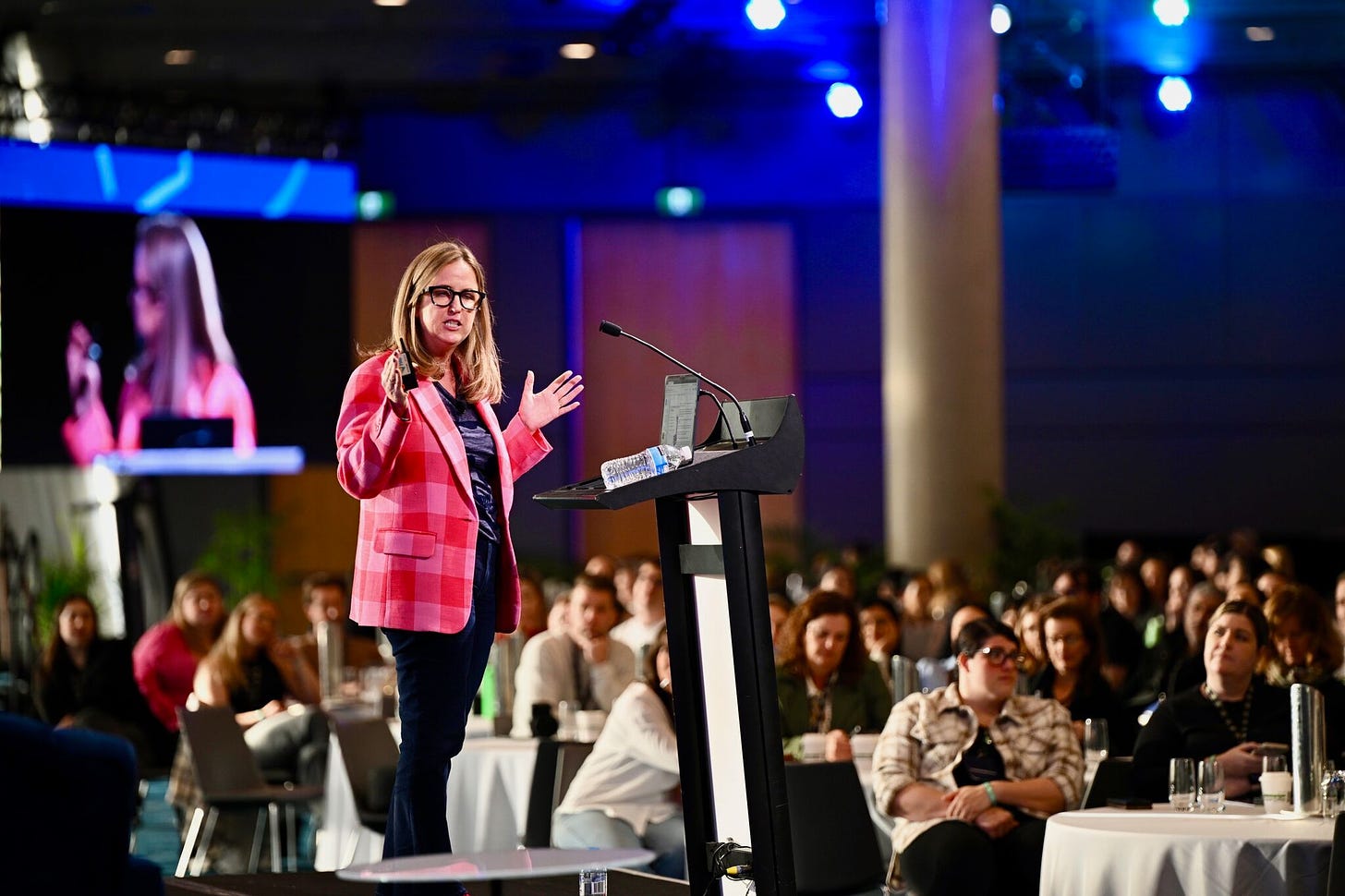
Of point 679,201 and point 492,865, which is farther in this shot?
point 679,201

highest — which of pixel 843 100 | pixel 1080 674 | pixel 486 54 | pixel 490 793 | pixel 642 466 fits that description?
pixel 486 54

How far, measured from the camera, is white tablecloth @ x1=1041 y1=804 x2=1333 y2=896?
4113mm

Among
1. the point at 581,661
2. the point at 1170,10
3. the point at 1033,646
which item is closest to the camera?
the point at 1033,646

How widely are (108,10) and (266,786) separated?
958cm

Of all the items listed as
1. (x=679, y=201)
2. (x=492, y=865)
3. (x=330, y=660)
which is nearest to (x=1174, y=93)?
(x=679, y=201)

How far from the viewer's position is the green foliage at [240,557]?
15.1 meters

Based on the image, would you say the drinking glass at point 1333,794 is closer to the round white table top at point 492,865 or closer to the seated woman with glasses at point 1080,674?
the seated woman with glasses at point 1080,674

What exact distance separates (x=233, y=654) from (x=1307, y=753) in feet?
16.5

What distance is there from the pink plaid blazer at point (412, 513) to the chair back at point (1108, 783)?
8.87 ft

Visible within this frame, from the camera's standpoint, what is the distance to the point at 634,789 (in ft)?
18.7

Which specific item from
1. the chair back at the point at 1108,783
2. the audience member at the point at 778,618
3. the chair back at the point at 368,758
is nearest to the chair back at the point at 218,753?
the chair back at the point at 368,758

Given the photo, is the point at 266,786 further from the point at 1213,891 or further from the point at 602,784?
the point at 1213,891

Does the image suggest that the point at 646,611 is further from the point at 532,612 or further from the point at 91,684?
the point at 91,684

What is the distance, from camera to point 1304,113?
698 inches
